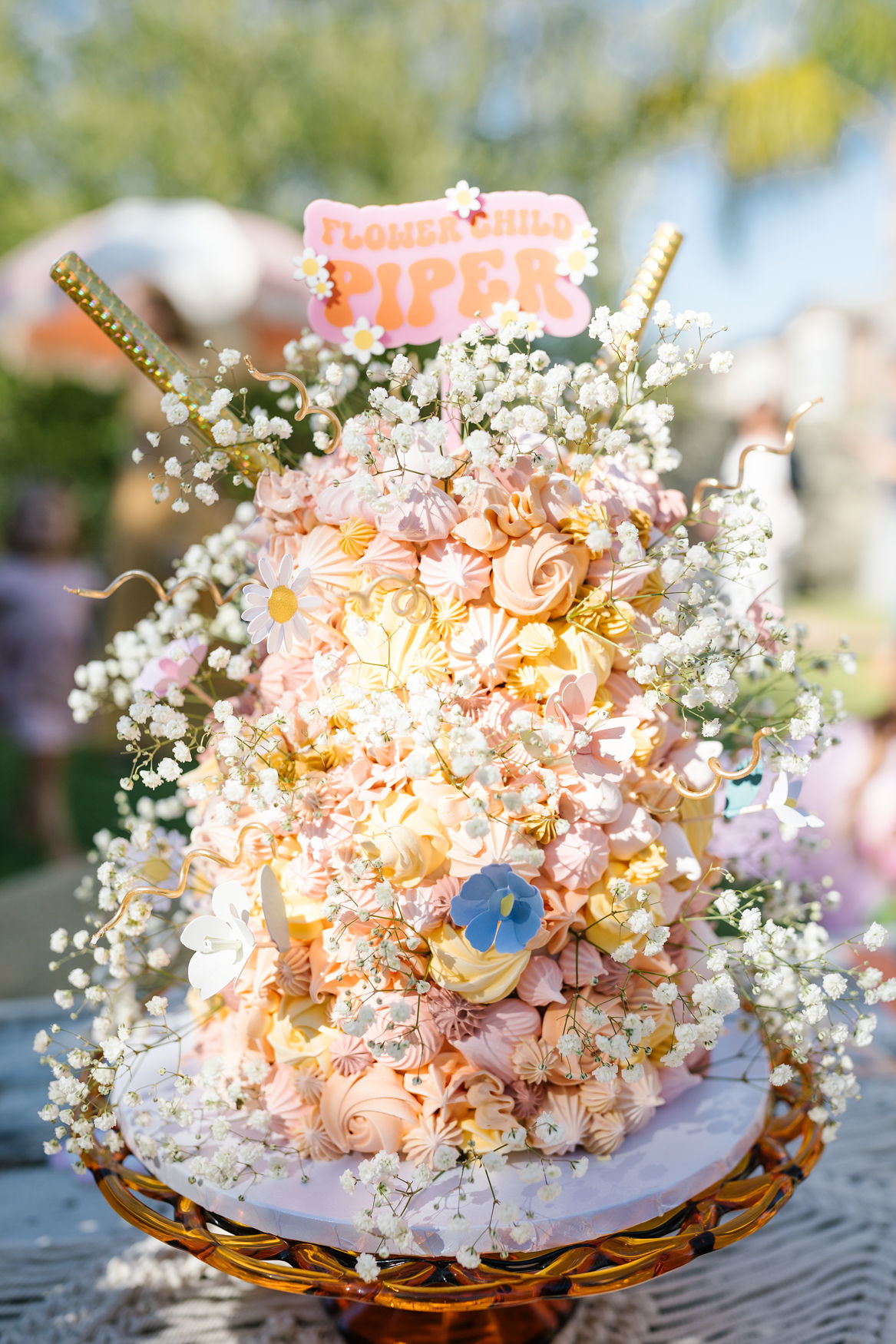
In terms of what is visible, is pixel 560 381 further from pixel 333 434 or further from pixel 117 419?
pixel 117 419

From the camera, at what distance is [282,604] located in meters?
1.22

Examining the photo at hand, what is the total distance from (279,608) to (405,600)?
167mm

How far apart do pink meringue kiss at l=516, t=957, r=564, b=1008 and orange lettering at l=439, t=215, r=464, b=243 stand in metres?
1.07

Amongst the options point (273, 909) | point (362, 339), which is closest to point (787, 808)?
point (273, 909)

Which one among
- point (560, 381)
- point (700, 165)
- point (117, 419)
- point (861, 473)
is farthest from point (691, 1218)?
point (861, 473)

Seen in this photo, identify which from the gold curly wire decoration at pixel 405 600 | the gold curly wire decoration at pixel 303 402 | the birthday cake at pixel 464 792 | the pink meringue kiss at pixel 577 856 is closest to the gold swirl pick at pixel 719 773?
the birthday cake at pixel 464 792

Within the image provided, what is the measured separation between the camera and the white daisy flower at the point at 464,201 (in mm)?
1423

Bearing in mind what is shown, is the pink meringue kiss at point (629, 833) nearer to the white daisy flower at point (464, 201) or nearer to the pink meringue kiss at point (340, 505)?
the pink meringue kiss at point (340, 505)

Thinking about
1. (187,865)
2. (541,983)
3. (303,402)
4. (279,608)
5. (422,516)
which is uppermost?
(303,402)

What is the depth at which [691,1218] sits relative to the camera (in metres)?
1.16

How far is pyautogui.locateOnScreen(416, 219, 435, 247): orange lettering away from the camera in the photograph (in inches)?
57.0

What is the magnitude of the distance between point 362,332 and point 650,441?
503mm

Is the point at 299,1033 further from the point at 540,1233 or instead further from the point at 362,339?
the point at 362,339

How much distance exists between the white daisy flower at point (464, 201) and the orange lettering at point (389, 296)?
121 millimetres
